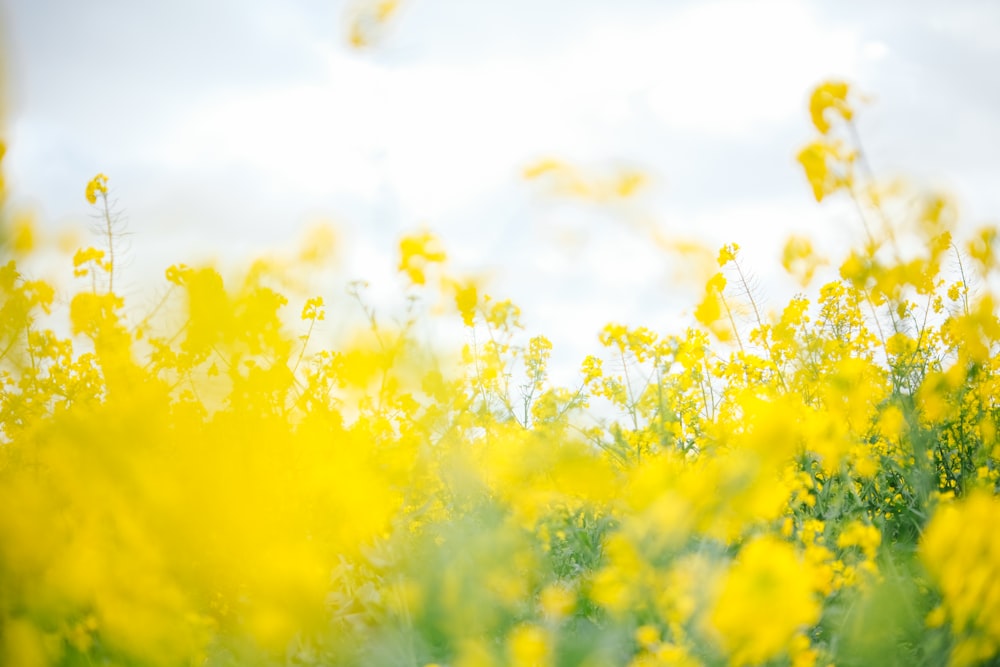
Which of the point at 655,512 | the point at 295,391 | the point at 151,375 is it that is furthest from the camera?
the point at 295,391

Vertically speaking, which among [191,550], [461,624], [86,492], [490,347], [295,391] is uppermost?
[490,347]

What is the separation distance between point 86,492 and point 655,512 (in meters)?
1.17

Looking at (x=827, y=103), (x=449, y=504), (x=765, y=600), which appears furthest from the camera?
(x=449, y=504)

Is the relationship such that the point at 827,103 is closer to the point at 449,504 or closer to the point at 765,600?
the point at 765,600

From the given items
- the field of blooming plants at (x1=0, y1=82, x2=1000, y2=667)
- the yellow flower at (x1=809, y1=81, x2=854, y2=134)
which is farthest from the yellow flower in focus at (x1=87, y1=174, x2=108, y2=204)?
the yellow flower at (x1=809, y1=81, x2=854, y2=134)

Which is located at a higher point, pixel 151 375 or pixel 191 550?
pixel 151 375

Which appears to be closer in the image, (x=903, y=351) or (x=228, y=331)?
(x=228, y=331)

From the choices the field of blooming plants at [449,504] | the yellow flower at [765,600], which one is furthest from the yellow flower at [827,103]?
the yellow flower at [765,600]

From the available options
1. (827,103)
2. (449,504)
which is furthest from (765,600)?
(449,504)

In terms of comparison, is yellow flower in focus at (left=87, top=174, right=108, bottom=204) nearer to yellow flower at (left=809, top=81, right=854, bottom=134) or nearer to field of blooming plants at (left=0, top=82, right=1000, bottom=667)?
field of blooming plants at (left=0, top=82, right=1000, bottom=667)

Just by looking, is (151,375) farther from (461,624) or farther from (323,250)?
(461,624)

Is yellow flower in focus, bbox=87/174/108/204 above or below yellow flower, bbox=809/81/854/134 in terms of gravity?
above

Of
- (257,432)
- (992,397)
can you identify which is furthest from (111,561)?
(992,397)

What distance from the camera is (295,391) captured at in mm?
2510
